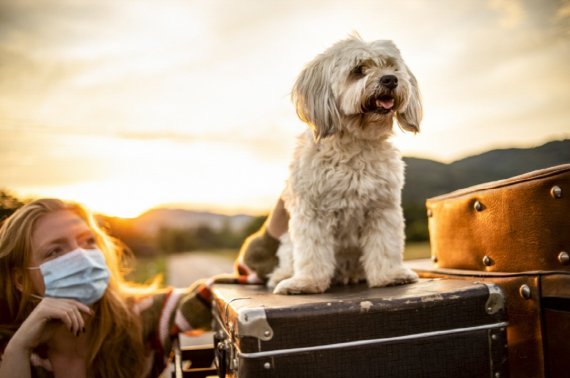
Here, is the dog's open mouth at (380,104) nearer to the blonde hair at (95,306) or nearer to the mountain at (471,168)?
the mountain at (471,168)

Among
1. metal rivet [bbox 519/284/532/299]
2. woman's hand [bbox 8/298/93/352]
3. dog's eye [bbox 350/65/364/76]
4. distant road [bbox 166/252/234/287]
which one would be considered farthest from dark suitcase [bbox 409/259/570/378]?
distant road [bbox 166/252/234/287]

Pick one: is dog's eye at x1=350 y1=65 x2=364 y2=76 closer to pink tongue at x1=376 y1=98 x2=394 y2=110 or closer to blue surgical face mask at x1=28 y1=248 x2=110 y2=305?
pink tongue at x1=376 y1=98 x2=394 y2=110

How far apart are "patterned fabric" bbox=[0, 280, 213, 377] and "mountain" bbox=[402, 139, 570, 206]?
1394 mm

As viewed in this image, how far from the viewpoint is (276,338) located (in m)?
1.67

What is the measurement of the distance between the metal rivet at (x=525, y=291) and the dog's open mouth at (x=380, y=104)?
1.05 metres

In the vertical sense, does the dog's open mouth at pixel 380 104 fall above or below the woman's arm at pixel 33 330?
above

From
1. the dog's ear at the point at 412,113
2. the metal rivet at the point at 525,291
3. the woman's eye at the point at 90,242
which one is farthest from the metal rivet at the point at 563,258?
the woman's eye at the point at 90,242

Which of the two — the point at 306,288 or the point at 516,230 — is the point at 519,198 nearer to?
the point at 516,230

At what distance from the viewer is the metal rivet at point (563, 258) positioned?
180 centimetres

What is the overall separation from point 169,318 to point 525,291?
1.98m

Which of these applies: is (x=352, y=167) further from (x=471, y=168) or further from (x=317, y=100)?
(x=471, y=168)

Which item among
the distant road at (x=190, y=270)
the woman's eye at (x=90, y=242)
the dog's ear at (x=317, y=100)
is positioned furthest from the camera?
the distant road at (x=190, y=270)

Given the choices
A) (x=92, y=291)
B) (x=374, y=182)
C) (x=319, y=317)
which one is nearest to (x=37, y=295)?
(x=92, y=291)

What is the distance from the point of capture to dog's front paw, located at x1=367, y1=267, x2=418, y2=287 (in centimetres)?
226
